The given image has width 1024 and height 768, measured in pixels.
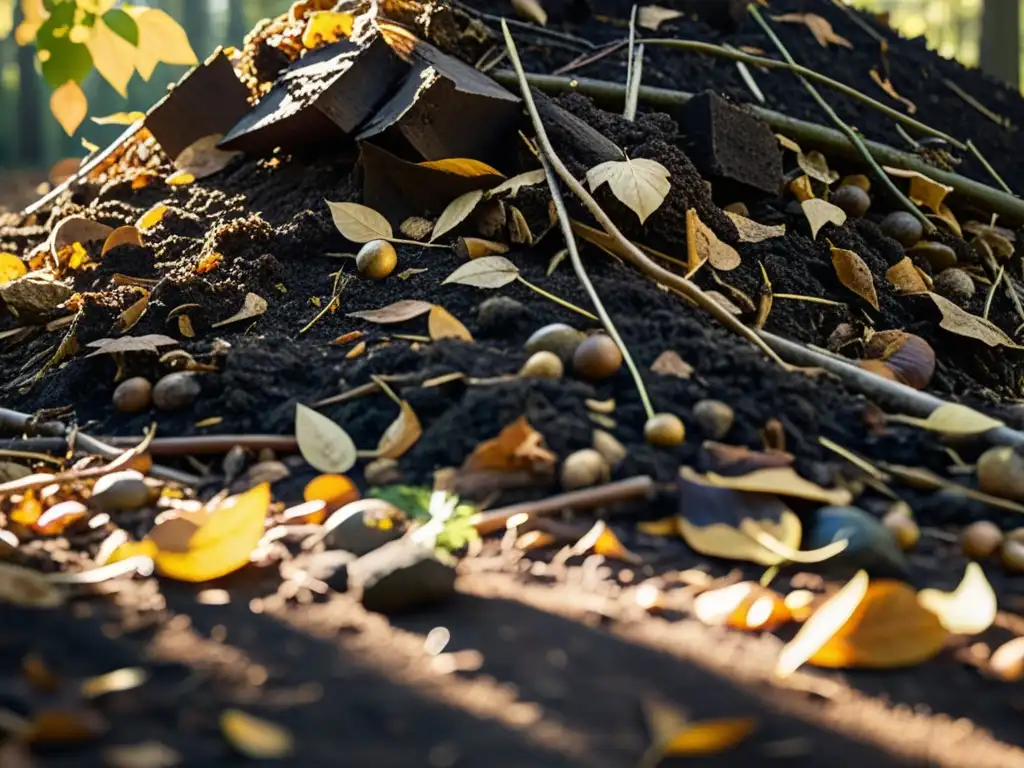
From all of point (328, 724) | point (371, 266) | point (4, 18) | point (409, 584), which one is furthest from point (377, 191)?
point (4, 18)

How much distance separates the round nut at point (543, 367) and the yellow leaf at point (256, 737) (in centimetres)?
75

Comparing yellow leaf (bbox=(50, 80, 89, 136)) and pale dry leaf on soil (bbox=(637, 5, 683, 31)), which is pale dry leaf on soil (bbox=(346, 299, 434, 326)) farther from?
pale dry leaf on soil (bbox=(637, 5, 683, 31))

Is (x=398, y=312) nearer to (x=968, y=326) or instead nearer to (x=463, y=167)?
(x=463, y=167)

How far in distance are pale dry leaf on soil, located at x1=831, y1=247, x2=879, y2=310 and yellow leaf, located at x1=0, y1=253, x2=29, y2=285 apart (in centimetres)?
190

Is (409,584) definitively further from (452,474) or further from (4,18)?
(4,18)

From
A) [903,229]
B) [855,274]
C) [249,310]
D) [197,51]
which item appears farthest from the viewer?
[197,51]

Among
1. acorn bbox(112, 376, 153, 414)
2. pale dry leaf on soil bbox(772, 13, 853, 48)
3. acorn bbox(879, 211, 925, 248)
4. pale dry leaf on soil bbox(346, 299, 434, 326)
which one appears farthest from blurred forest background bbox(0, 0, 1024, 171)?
acorn bbox(112, 376, 153, 414)

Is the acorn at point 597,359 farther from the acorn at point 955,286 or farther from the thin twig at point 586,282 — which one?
the acorn at point 955,286

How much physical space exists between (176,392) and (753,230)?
1187mm

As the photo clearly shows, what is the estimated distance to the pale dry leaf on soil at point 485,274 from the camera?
1813 mm

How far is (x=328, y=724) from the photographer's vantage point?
84cm

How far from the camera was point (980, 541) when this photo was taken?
4.00 feet

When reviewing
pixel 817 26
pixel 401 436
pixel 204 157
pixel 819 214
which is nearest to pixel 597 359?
pixel 401 436

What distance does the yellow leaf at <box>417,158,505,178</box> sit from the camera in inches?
79.7
